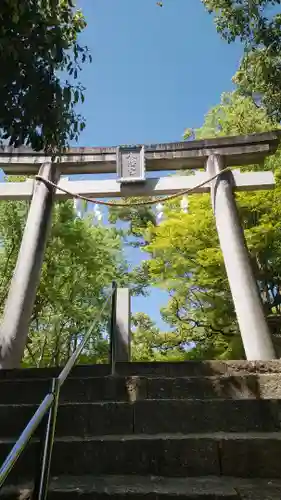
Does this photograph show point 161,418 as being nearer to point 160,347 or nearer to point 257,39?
point 257,39

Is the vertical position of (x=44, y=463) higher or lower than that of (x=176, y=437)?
lower

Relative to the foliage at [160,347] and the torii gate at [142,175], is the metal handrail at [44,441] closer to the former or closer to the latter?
the torii gate at [142,175]

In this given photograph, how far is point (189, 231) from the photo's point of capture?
31.1 feet

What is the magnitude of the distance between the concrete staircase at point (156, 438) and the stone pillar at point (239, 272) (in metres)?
2.73

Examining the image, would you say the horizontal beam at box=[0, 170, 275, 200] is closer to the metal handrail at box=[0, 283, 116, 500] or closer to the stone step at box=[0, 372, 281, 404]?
the stone step at box=[0, 372, 281, 404]

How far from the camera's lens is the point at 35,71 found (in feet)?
11.1

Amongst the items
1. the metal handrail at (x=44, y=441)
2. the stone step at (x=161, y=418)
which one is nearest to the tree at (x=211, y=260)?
the stone step at (x=161, y=418)

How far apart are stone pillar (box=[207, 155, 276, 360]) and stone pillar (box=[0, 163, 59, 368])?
11.0 feet

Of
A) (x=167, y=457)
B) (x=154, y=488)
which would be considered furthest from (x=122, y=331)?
(x=154, y=488)

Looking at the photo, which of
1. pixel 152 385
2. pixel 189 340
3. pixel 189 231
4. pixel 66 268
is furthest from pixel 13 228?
pixel 152 385

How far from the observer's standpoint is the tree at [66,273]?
1158 cm

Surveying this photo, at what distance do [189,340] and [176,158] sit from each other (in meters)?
6.14

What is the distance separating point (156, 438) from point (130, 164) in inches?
245

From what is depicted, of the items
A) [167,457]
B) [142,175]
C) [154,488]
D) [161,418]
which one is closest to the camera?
[154,488]
